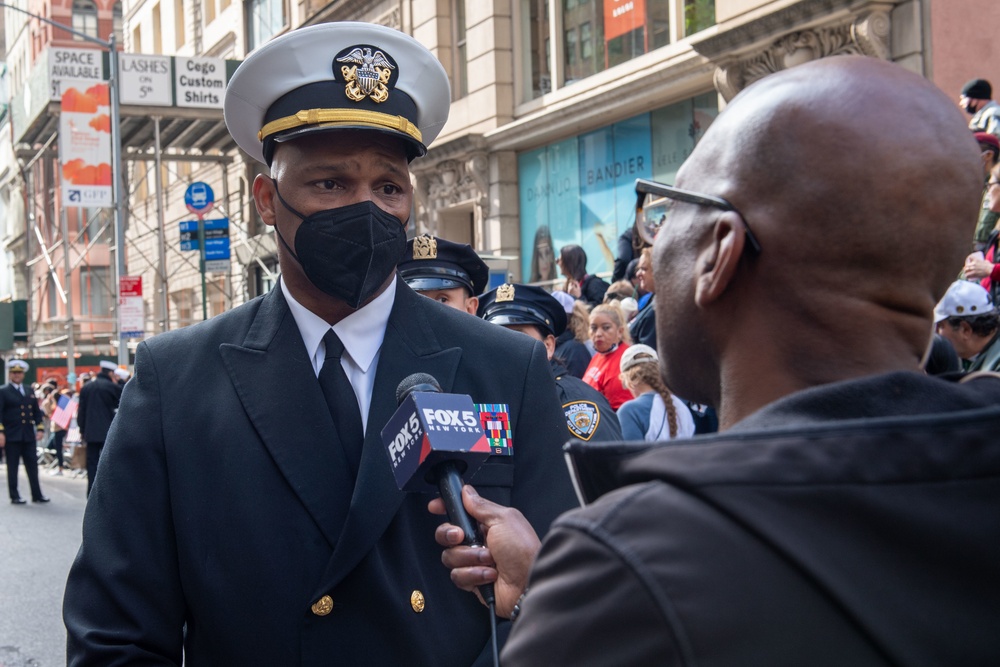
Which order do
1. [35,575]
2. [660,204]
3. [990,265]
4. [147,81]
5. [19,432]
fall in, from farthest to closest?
1. [147,81]
2. [19,432]
3. [35,575]
4. [990,265]
5. [660,204]

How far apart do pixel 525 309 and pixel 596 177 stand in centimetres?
1073

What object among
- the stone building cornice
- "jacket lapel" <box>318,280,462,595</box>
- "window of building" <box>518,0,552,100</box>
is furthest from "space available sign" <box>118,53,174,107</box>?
"jacket lapel" <box>318,280,462,595</box>

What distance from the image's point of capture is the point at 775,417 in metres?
1.28

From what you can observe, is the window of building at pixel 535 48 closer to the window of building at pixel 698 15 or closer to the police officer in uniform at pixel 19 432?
the window of building at pixel 698 15

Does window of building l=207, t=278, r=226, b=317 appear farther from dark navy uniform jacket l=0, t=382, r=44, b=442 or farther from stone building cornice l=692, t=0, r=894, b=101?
stone building cornice l=692, t=0, r=894, b=101

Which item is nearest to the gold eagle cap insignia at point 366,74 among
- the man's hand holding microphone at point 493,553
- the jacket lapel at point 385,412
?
the jacket lapel at point 385,412

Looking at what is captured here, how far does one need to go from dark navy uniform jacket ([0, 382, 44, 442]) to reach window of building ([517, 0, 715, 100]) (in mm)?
9544

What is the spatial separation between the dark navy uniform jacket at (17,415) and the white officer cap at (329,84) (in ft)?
54.0

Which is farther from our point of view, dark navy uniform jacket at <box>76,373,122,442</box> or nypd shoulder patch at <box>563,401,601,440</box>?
dark navy uniform jacket at <box>76,373,122,442</box>

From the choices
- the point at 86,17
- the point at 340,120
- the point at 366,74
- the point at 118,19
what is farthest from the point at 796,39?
the point at 118,19

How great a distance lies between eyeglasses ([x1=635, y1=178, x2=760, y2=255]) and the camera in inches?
55.0

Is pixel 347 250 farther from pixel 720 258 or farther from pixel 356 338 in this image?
pixel 720 258

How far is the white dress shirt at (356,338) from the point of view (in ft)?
8.04

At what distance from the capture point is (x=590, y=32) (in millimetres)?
16562
